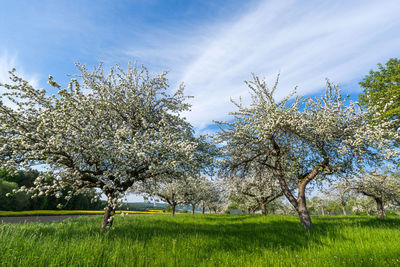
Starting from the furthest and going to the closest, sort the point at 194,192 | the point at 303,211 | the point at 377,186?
the point at 194,192 < the point at 377,186 < the point at 303,211

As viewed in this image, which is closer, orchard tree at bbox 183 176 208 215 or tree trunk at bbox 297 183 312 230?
tree trunk at bbox 297 183 312 230

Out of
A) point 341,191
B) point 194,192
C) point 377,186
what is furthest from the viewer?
point 194,192

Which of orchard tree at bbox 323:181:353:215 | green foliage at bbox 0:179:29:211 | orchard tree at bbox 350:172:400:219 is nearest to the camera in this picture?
orchard tree at bbox 350:172:400:219

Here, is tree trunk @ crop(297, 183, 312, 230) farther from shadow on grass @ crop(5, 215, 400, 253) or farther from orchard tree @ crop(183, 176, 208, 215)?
orchard tree @ crop(183, 176, 208, 215)

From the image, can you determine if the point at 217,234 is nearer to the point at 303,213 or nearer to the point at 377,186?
the point at 303,213

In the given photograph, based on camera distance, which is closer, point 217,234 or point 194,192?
point 217,234

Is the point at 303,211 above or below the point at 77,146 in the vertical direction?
below

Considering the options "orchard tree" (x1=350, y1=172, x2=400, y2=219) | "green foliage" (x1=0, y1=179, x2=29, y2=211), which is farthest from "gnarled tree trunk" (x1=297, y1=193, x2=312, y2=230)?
"green foliage" (x1=0, y1=179, x2=29, y2=211)

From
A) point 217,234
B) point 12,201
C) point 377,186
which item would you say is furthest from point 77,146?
point 12,201

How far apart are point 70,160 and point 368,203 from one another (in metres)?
52.6

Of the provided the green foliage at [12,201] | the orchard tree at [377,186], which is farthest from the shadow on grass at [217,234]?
the green foliage at [12,201]

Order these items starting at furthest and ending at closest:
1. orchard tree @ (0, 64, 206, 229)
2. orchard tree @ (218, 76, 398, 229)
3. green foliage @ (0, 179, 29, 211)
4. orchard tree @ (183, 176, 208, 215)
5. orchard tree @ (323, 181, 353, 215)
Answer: green foliage @ (0, 179, 29, 211) < orchard tree @ (183, 176, 208, 215) < orchard tree @ (323, 181, 353, 215) < orchard tree @ (218, 76, 398, 229) < orchard tree @ (0, 64, 206, 229)

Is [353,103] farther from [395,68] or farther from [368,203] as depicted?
[368,203]

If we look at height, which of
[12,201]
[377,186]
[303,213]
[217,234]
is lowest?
[12,201]
